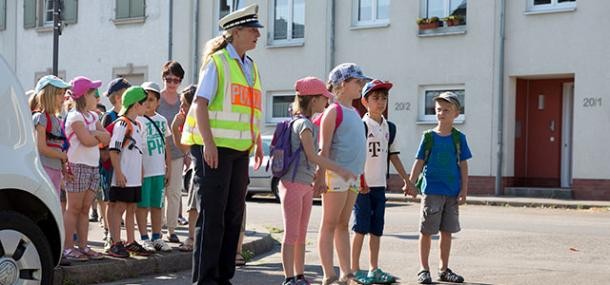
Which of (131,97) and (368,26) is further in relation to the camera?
(368,26)

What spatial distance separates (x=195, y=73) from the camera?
1149 inches

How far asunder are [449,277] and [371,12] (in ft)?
60.0

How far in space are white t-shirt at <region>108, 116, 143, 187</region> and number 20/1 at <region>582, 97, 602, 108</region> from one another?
15819mm

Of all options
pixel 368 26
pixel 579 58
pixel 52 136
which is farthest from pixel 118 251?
pixel 368 26

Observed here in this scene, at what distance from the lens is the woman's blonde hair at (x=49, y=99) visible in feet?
25.5

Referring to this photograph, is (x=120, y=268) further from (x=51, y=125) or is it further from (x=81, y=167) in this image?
(x=51, y=125)

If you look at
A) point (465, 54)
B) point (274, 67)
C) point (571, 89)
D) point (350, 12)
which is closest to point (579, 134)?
Result: point (571, 89)

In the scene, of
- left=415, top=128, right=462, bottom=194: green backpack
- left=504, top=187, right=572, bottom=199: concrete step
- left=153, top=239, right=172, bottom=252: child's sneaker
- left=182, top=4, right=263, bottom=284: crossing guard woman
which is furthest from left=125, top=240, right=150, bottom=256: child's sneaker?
left=504, top=187, right=572, bottom=199: concrete step

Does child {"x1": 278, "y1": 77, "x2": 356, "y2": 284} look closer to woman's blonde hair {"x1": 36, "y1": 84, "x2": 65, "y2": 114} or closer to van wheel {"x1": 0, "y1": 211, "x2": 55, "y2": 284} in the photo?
van wheel {"x1": 0, "y1": 211, "x2": 55, "y2": 284}

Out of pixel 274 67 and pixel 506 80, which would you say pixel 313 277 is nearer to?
pixel 506 80

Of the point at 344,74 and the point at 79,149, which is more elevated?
the point at 344,74

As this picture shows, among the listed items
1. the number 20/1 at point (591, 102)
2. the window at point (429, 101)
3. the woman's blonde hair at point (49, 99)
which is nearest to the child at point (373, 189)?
the woman's blonde hair at point (49, 99)

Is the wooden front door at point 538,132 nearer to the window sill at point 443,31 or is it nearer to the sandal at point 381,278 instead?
the window sill at point 443,31

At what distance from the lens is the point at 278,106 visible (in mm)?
27812
